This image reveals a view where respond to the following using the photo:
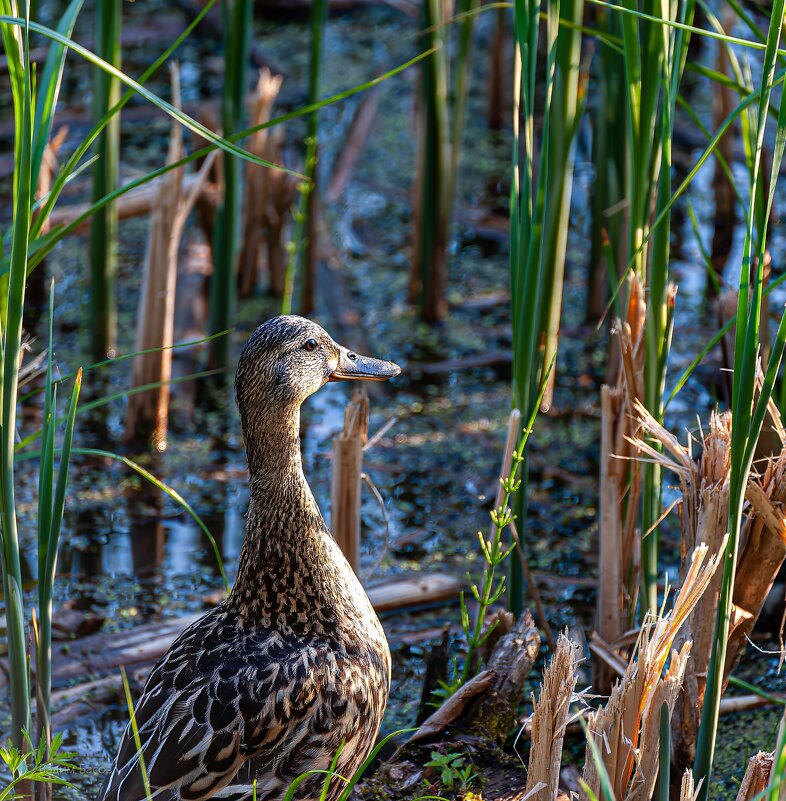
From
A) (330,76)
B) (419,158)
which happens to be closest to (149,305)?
(419,158)

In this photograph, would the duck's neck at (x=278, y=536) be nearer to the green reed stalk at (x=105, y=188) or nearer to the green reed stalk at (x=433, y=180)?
the green reed stalk at (x=105, y=188)

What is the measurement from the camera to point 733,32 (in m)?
5.49

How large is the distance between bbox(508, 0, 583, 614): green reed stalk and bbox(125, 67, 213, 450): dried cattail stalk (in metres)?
1.52

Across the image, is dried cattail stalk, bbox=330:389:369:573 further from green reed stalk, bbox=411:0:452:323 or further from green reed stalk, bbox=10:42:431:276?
green reed stalk, bbox=411:0:452:323

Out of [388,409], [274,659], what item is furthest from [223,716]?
[388,409]

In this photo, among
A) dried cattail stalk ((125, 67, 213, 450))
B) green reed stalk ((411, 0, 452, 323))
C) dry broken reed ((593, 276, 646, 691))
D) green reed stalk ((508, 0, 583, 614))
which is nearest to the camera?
green reed stalk ((508, 0, 583, 614))

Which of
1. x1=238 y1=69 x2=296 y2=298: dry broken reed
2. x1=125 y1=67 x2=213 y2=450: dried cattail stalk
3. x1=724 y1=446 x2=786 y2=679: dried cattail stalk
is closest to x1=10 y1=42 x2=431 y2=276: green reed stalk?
x1=724 y1=446 x2=786 y2=679: dried cattail stalk

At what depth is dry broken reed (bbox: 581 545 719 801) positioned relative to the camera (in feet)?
6.34

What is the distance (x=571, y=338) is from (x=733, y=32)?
1942mm

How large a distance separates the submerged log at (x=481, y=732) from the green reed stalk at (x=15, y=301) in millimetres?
894

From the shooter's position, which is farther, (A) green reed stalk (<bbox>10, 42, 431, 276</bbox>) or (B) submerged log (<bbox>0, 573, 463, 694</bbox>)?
(B) submerged log (<bbox>0, 573, 463, 694</bbox>)

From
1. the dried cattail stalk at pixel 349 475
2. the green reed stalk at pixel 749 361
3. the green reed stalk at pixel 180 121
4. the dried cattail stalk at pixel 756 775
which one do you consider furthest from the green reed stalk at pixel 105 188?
the dried cattail stalk at pixel 756 775

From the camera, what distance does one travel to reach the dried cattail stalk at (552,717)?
6.48ft

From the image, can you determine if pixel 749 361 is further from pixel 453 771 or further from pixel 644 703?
pixel 453 771
